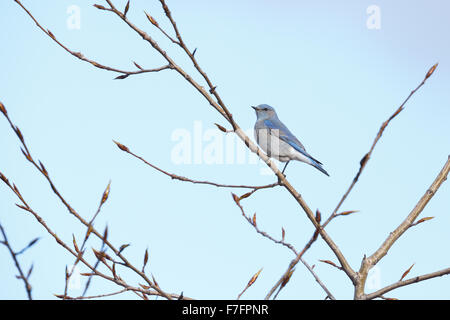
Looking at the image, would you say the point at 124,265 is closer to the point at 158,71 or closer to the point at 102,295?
the point at 102,295

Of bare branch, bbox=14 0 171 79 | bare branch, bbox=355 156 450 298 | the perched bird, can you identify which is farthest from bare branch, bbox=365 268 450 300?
the perched bird

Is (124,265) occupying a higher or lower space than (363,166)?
lower

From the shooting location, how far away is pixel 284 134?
316 inches

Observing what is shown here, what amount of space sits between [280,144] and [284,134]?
13.1 inches

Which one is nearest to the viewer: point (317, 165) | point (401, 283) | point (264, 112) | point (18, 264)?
point (18, 264)

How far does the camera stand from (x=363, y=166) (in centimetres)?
226

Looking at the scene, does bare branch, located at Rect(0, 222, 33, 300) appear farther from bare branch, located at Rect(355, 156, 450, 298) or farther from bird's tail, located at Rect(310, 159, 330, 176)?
bird's tail, located at Rect(310, 159, 330, 176)

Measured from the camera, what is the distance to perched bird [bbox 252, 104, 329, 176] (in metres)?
7.49

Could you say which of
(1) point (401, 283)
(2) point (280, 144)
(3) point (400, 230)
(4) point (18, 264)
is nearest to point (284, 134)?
(2) point (280, 144)

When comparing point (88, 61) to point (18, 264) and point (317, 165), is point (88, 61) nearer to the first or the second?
point (18, 264)

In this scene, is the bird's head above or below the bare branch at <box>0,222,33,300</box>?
above
